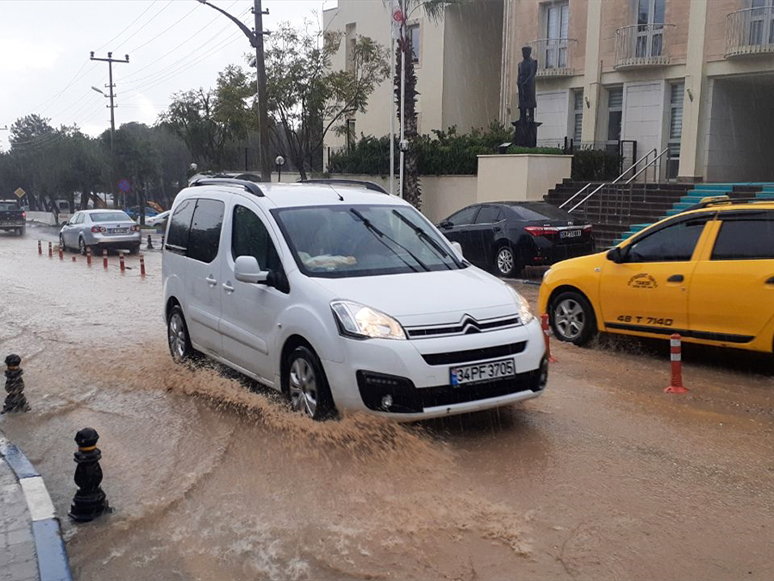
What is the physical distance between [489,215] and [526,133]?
9.75m

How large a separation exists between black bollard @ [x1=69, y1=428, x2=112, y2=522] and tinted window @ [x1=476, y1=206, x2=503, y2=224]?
12.9 m

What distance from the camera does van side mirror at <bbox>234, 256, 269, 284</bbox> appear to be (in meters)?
6.54

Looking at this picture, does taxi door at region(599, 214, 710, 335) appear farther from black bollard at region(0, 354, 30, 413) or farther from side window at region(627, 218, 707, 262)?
black bollard at region(0, 354, 30, 413)

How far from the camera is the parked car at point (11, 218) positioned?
43.5 metres

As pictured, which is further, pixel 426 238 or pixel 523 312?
pixel 426 238

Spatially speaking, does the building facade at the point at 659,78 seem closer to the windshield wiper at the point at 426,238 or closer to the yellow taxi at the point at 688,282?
the yellow taxi at the point at 688,282

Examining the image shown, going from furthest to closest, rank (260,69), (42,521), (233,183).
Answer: (260,69)
(233,183)
(42,521)

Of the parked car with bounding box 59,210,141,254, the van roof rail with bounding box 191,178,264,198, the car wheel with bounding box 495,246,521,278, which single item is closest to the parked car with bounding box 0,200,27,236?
the parked car with bounding box 59,210,141,254

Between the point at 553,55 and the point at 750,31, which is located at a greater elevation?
the point at 553,55

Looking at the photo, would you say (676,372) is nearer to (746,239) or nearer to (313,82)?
(746,239)

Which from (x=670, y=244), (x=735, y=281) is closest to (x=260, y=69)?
(x=670, y=244)

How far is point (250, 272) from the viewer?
6.54 metres

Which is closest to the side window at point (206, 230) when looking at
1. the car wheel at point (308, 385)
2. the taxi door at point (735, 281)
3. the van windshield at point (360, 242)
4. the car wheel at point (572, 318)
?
the van windshield at point (360, 242)

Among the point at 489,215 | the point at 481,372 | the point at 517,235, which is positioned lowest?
the point at 481,372
